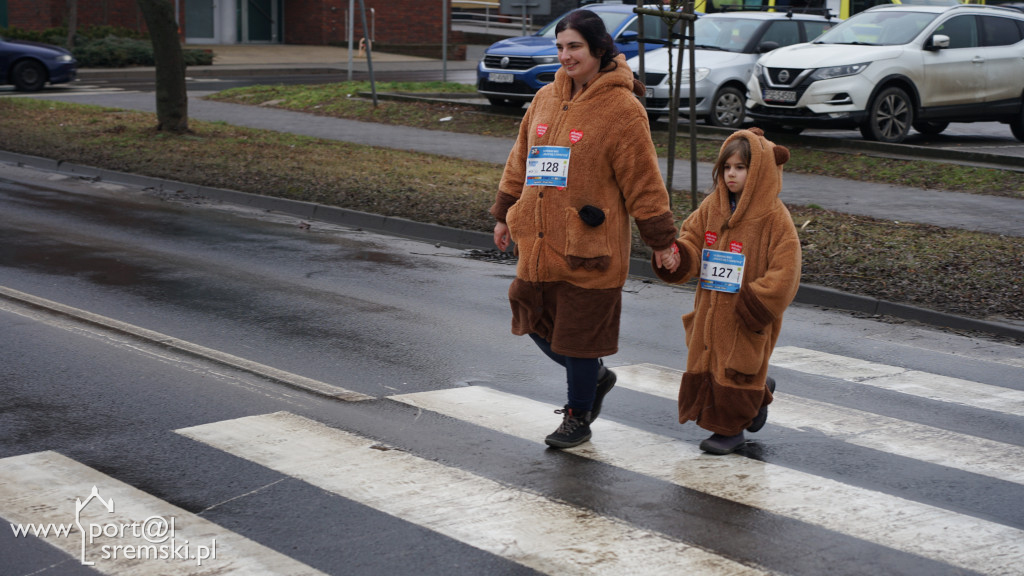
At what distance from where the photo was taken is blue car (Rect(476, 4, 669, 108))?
65.7 feet

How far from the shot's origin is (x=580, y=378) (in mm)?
5246

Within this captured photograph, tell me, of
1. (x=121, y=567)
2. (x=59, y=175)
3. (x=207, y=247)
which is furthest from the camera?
(x=59, y=175)

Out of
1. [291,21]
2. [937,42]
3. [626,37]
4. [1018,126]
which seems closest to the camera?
[937,42]

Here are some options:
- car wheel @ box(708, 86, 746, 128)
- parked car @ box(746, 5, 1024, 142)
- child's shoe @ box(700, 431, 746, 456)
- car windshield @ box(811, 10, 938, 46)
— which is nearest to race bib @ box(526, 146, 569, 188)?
child's shoe @ box(700, 431, 746, 456)

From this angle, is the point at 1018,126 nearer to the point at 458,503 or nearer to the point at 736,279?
the point at 736,279

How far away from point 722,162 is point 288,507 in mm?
2333

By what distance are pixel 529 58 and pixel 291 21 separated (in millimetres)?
27471

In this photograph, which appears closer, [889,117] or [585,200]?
[585,200]

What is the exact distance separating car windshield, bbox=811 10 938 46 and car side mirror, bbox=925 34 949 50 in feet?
0.87

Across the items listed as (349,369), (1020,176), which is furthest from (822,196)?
(349,369)

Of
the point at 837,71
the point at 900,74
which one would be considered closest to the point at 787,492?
the point at 837,71

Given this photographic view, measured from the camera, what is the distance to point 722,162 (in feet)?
16.9

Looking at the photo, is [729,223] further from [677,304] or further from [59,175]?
[59,175]

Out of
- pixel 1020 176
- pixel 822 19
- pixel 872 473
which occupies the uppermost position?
pixel 822 19
